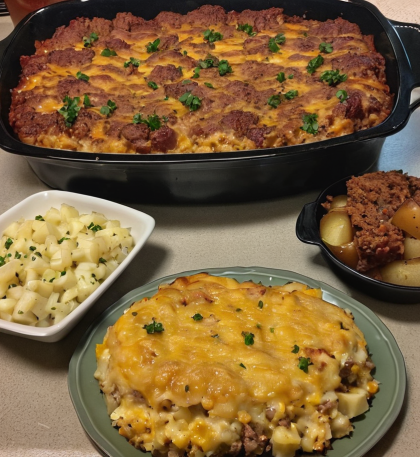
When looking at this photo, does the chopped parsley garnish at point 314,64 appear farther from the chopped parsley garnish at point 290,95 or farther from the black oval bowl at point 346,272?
the black oval bowl at point 346,272

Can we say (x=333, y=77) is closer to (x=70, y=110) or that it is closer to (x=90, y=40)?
(x=70, y=110)

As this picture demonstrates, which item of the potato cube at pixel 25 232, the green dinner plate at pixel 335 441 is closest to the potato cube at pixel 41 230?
the potato cube at pixel 25 232

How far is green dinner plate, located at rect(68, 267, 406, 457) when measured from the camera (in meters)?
1.41

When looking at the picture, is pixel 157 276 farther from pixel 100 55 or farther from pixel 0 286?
pixel 100 55

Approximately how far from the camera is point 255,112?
93.4 inches

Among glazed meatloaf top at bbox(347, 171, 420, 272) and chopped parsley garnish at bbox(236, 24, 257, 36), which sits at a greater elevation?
chopped parsley garnish at bbox(236, 24, 257, 36)

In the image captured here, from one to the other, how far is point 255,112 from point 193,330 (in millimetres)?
1213

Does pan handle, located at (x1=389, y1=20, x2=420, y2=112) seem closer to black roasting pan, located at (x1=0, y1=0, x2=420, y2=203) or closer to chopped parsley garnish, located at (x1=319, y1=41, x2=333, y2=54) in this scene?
black roasting pan, located at (x1=0, y1=0, x2=420, y2=203)

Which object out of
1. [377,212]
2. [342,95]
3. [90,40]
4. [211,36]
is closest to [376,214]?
[377,212]

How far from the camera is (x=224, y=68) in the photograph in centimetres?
263

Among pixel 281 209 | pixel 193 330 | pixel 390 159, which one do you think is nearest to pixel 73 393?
pixel 193 330

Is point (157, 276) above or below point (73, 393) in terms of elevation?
below

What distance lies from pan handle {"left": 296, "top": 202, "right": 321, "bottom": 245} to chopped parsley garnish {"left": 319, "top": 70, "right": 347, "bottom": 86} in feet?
2.60

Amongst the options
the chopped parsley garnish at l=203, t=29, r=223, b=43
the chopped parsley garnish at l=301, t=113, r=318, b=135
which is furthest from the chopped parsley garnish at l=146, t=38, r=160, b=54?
the chopped parsley garnish at l=301, t=113, r=318, b=135
